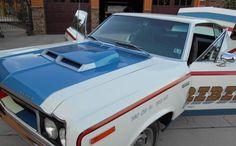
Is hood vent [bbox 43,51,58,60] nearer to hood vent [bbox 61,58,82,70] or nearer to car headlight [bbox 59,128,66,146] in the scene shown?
hood vent [bbox 61,58,82,70]

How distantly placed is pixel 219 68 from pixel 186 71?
1.94ft

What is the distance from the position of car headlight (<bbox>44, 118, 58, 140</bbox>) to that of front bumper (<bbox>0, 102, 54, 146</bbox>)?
74 millimetres

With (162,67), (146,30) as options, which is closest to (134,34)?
(146,30)

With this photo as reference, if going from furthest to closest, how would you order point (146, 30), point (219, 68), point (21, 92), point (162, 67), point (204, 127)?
point (204, 127) < point (146, 30) < point (219, 68) < point (162, 67) < point (21, 92)

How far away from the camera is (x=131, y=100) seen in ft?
6.53

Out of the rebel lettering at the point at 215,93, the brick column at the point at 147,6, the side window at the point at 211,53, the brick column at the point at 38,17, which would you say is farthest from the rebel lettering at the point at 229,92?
the brick column at the point at 147,6

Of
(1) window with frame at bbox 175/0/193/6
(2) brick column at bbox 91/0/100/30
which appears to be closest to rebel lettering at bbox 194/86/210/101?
(2) brick column at bbox 91/0/100/30

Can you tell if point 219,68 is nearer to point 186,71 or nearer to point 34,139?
point 186,71

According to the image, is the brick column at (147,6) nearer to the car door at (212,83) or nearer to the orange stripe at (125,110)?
the car door at (212,83)

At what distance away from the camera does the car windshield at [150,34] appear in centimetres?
300

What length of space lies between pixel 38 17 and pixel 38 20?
0.50ft

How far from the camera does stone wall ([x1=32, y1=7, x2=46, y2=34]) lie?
11216 mm

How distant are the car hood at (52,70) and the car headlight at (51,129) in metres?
0.14

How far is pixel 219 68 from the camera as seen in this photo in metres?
3.03
